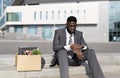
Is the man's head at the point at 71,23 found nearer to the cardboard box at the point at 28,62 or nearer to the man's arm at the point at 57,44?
the man's arm at the point at 57,44

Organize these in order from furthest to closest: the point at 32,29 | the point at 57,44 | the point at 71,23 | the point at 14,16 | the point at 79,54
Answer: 1. the point at 14,16
2. the point at 32,29
3. the point at 57,44
4. the point at 71,23
5. the point at 79,54

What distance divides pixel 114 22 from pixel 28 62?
217ft

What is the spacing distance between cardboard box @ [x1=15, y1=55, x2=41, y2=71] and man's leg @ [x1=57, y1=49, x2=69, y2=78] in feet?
1.98

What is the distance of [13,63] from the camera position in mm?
7215

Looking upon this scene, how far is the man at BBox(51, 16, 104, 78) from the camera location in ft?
17.4

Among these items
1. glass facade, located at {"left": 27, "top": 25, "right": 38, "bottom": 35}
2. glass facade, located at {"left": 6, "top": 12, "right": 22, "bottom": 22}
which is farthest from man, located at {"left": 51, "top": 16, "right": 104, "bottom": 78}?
glass facade, located at {"left": 6, "top": 12, "right": 22, "bottom": 22}

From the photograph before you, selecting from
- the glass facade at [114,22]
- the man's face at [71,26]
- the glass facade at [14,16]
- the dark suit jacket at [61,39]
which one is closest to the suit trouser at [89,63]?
the dark suit jacket at [61,39]

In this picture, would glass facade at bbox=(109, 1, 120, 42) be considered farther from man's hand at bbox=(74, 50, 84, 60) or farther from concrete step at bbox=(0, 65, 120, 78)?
man's hand at bbox=(74, 50, 84, 60)

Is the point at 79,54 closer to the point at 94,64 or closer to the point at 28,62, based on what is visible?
the point at 94,64

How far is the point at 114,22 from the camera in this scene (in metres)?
70.9

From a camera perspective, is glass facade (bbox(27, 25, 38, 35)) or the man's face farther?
glass facade (bbox(27, 25, 38, 35))

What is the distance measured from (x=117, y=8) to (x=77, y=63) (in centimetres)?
6621

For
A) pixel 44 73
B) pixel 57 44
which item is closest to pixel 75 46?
pixel 57 44

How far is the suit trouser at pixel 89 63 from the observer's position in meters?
5.23
